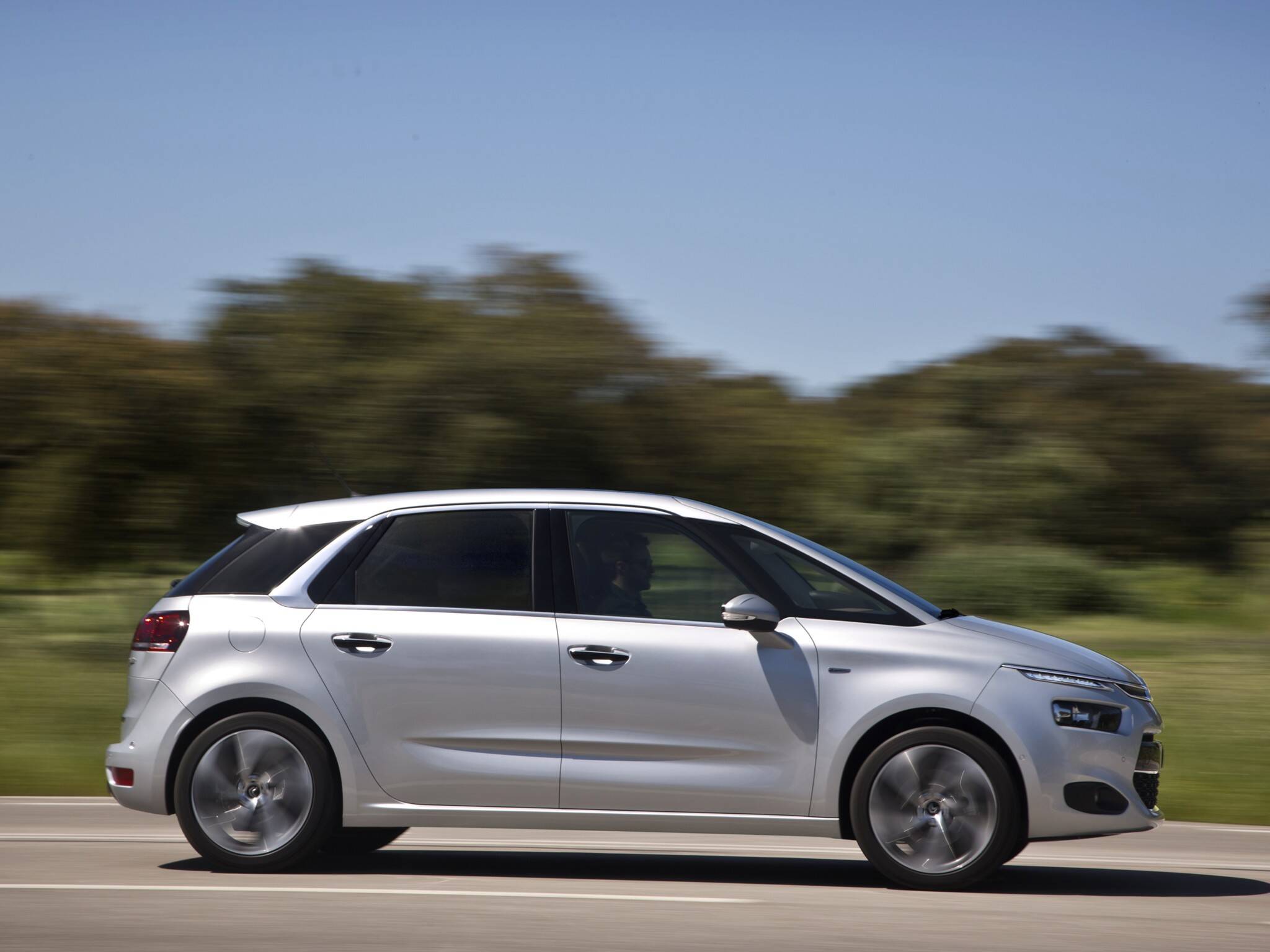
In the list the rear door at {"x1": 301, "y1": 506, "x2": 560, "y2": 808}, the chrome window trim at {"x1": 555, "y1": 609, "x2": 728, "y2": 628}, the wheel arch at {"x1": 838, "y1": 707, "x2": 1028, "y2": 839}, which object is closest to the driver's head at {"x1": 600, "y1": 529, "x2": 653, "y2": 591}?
the chrome window trim at {"x1": 555, "y1": 609, "x2": 728, "y2": 628}

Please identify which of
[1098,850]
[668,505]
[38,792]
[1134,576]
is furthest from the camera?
[1134,576]

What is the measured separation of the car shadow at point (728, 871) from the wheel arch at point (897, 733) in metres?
0.41

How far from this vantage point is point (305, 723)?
21.1 ft

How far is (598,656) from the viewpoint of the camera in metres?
6.26

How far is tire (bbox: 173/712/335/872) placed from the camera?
6359 millimetres

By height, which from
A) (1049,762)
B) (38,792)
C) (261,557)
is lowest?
(38,792)

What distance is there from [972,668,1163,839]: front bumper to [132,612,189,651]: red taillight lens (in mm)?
3354

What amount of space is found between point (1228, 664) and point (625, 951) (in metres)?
15.5

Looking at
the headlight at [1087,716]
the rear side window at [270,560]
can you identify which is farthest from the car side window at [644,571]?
the headlight at [1087,716]

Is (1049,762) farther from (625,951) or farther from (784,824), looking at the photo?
(625,951)

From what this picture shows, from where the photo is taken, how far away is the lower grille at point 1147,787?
6.26 metres

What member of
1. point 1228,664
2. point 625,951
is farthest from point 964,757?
point 1228,664

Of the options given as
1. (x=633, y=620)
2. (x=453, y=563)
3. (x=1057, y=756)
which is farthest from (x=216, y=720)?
(x=1057, y=756)

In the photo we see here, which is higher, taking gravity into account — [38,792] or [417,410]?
[417,410]
